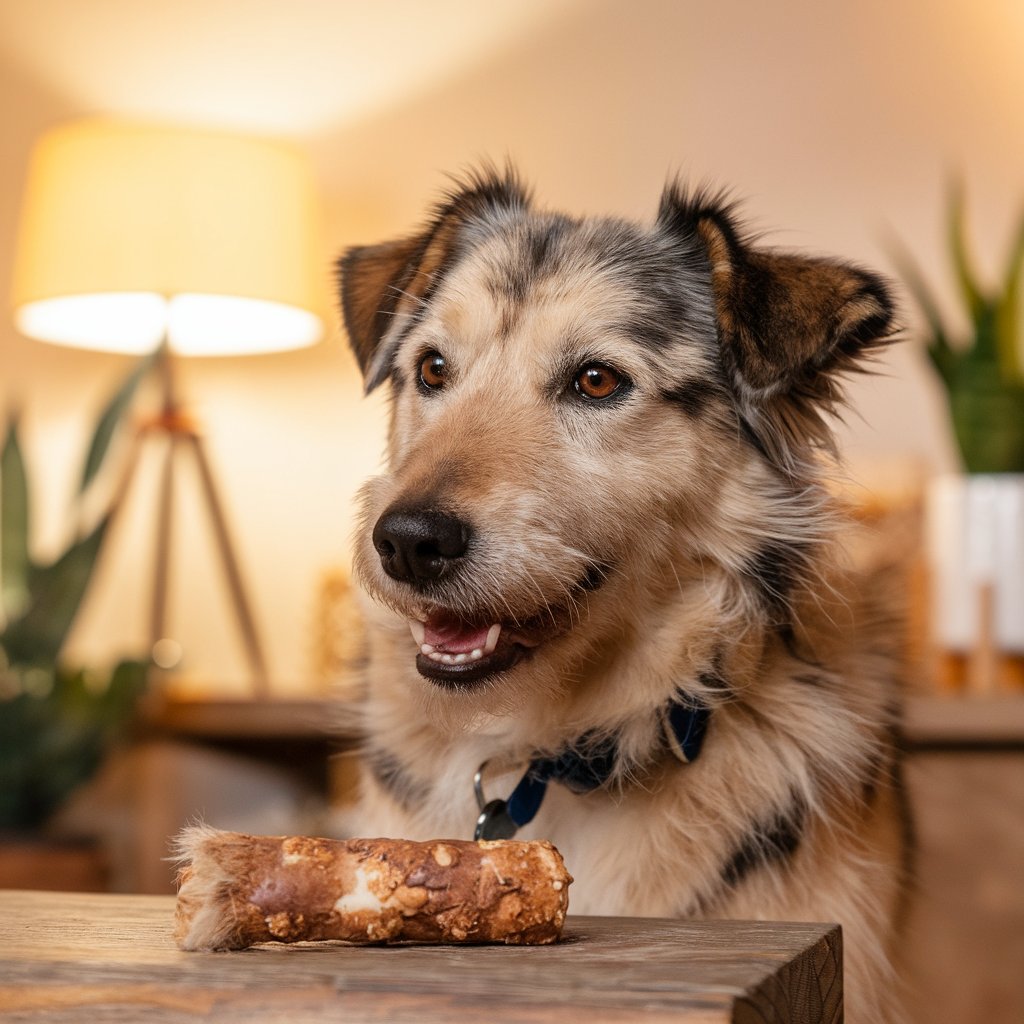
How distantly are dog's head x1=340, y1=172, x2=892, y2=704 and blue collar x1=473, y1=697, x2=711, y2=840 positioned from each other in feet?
0.29

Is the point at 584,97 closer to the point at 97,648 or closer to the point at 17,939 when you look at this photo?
the point at 97,648

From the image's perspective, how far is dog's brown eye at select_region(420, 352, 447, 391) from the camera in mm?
1510

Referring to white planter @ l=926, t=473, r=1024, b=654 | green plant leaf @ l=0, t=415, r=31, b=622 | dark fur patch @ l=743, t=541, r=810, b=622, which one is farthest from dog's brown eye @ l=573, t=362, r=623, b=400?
green plant leaf @ l=0, t=415, r=31, b=622

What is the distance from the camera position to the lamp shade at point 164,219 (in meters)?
2.73

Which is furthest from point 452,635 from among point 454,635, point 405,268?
point 405,268

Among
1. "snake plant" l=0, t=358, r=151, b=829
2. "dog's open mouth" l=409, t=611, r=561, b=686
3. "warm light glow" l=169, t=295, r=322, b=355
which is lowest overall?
"snake plant" l=0, t=358, r=151, b=829

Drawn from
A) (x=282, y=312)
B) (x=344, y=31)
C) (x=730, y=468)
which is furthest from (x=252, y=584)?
(x=730, y=468)

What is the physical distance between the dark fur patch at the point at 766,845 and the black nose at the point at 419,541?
1.27 feet

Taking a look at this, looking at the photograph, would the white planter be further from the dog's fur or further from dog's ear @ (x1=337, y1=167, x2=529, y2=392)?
dog's ear @ (x1=337, y1=167, x2=529, y2=392)

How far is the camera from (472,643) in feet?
4.26

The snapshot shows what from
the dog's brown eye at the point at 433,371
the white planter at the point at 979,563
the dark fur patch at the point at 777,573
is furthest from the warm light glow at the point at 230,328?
the dark fur patch at the point at 777,573

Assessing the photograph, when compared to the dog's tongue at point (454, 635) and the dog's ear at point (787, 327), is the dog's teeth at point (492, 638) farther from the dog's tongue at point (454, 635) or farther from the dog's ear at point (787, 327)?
the dog's ear at point (787, 327)

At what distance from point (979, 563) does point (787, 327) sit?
137 cm

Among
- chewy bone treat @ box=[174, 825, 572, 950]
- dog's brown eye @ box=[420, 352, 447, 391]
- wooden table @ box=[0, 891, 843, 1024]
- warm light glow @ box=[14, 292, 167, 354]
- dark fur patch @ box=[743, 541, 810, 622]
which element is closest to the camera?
wooden table @ box=[0, 891, 843, 1024]
